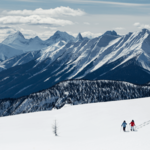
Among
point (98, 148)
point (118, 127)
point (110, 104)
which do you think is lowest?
point (98, 148)

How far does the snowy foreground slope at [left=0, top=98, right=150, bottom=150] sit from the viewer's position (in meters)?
41.7

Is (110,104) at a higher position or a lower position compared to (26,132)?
higher

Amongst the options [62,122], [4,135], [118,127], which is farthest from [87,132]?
[4,135]

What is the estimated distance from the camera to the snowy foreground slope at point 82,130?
137 ft

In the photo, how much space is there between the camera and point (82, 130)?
5706cm

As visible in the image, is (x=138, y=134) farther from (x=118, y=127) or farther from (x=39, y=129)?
(x=39, y=129)

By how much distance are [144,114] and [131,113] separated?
11.8 ft

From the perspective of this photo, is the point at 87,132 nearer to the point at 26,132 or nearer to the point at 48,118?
the point at 26,132

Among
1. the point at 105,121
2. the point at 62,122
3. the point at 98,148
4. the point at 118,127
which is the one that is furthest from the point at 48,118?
the point at 98,148

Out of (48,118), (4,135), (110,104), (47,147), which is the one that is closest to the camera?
(47,147)

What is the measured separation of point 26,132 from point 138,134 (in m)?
26.5

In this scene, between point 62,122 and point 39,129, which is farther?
point 62,122

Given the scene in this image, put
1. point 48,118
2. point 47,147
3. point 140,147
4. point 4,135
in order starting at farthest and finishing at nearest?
1. point 48,118
2. point 4,135
3. point 47,147
4. point 140,147

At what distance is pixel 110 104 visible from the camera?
77812 mm
